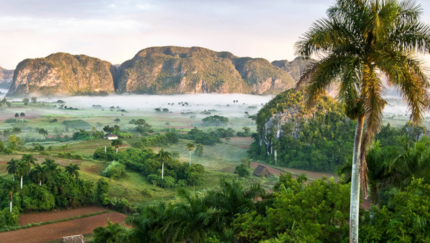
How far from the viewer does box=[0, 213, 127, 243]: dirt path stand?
20.2 m

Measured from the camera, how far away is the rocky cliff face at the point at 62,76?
146 m

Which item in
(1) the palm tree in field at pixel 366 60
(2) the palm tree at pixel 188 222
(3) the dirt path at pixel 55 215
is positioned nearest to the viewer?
(1) the palm tree in field at pixel 366 60

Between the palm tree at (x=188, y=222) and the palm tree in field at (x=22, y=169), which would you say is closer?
the palm tree at (x=188, y=222)

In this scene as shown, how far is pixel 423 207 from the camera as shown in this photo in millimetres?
7738

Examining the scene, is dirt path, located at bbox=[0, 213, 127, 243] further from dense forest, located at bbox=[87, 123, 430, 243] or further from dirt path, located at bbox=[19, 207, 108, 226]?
dense forest, located at bbox=[87, 123, 430, 243]

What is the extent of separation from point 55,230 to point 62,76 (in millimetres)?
147120

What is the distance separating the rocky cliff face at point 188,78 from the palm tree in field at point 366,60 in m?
165

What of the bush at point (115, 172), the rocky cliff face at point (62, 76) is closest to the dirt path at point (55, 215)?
the bush at point (115, 172)

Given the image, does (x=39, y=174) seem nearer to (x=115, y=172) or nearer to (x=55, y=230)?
(x=55, y=230)

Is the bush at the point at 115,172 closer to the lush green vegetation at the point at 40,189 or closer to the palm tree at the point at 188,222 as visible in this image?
the lush green vegetation at the point at 40,189

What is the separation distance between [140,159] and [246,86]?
5926 inches

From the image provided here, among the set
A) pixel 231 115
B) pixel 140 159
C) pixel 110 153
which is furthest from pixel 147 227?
pixel 231 115

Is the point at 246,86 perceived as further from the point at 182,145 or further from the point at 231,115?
the point at 182,145

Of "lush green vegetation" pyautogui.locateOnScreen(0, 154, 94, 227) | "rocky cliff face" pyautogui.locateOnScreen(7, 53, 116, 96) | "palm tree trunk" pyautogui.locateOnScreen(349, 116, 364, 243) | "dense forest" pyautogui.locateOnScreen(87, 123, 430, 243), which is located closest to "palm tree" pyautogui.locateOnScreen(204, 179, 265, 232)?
"dense forest" pyautogui.locateOnScreen(87, 123, 430, 243)
